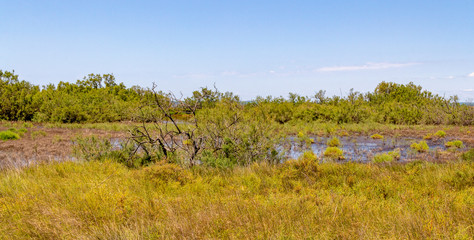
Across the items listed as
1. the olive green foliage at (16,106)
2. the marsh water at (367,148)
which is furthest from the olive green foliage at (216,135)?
the olive green foliage at (16,106)

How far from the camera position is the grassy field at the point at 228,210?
3.68m

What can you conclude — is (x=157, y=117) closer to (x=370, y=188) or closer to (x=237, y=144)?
(x=237, y=144)

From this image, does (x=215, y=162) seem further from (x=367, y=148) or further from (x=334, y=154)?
(x=367, y=148)

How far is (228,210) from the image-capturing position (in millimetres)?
4277

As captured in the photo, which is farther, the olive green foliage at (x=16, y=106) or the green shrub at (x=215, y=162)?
the olive green foliage at (x=16, y=106)

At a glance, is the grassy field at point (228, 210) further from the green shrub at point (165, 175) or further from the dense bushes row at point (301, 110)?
the dense bushes row at point (301, 110)

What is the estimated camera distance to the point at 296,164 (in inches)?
306

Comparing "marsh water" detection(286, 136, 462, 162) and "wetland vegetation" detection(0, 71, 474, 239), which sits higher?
"wetland vegetation" detection(0, 71, 474, 239)

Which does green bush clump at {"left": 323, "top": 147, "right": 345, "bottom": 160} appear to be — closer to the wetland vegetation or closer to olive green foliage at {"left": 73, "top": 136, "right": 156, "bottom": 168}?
the wetland vegetation

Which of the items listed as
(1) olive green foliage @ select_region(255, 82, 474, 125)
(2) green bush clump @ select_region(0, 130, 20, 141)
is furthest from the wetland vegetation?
(1) olive green foliage @ select_region(255, 82, 474, 125)

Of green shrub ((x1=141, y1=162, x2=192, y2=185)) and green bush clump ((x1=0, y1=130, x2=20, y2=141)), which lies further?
green bush clump ((x1=0, y1=130, x2=20, y2=141))

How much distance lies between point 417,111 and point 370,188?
2667 centimetres

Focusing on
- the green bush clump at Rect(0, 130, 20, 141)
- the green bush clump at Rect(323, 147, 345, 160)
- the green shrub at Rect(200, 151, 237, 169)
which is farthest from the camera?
the green bush clump at Rect(0, 130, 20, 141)

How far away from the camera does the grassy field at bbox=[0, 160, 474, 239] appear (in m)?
3.68
